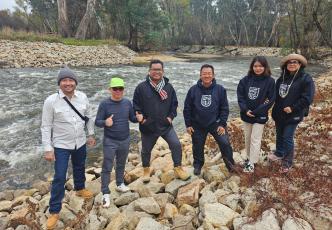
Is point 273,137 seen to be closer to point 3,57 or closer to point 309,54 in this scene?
point 3,57

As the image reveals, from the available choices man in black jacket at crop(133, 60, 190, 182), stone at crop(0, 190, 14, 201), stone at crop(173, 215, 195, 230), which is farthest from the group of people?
stone at crop(0, 190, 14, 201)

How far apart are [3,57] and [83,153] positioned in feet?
66.8

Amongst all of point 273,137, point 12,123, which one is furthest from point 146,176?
point 12,123

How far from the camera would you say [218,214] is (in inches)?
140

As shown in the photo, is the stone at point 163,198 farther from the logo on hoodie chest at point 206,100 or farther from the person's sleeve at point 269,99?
the person's sleeve at point 269,99

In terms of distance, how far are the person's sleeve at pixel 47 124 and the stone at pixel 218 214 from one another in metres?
1.99

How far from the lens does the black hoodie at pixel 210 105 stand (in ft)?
14.4

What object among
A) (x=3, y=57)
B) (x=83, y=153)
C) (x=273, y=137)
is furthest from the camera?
(x=3, y=57)

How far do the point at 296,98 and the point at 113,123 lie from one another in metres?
2.43

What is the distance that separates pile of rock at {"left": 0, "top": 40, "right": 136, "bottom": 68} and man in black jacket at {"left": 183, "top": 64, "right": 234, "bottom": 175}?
63.2 ft

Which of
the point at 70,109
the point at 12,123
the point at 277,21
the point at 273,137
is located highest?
the point at 277,21

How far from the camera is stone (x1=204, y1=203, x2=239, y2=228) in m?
3.46

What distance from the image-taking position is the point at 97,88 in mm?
14734

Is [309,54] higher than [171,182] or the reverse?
higher
